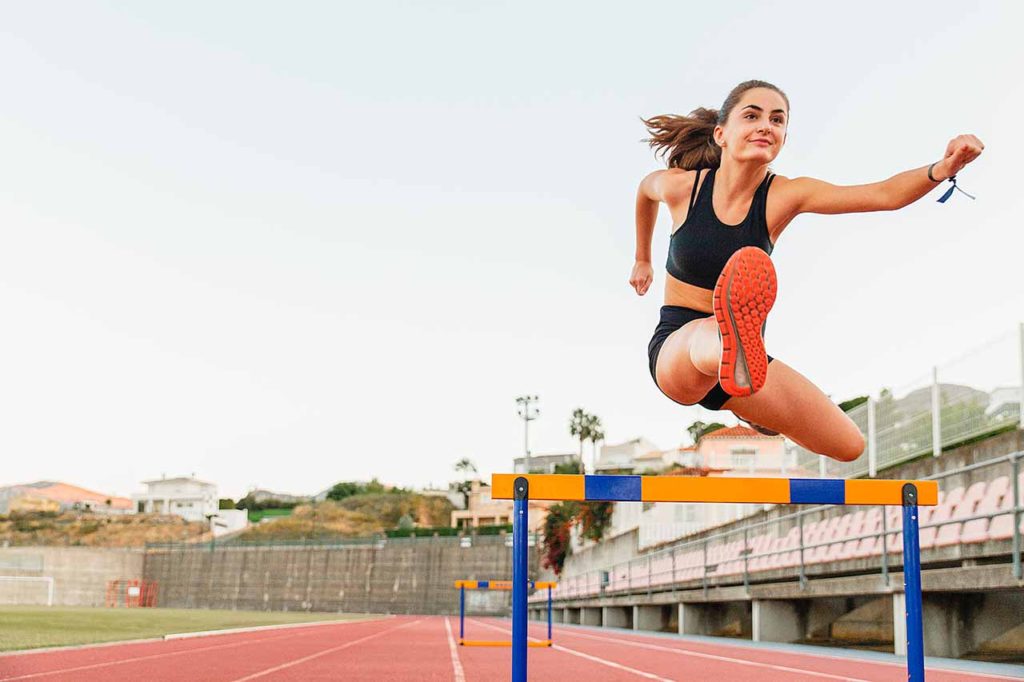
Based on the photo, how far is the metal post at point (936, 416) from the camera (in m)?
13.7

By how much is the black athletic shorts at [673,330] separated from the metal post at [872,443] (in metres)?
12.7

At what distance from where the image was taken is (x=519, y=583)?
3.89 meters

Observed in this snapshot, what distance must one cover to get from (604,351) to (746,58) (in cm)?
181

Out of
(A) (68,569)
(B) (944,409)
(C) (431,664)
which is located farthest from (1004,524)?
(A) (68,569)

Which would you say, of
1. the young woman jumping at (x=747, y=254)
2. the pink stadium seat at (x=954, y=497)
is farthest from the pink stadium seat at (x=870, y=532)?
the young woman jumping at (x=747, y=254)

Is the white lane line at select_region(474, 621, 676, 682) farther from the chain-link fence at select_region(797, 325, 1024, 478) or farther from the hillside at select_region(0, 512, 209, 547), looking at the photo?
the hillside at select_region(0, 512, 209, 547)

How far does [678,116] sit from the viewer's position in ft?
11.8

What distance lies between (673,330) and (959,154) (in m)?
0.90

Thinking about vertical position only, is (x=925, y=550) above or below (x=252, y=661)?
above

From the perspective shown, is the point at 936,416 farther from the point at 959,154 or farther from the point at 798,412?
the point at 959,154

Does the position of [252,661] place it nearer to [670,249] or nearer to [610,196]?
[610,196]

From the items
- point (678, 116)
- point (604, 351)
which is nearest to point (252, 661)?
point (604, 351)

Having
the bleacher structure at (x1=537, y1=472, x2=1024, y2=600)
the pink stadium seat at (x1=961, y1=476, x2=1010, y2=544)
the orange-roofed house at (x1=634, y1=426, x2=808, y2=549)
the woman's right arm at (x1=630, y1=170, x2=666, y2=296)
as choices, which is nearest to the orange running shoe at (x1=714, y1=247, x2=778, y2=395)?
the woman's right arm at (x1=630, y1=170, x2=666, y2=296)

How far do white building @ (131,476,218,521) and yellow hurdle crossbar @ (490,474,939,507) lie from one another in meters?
120
